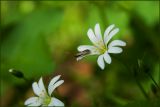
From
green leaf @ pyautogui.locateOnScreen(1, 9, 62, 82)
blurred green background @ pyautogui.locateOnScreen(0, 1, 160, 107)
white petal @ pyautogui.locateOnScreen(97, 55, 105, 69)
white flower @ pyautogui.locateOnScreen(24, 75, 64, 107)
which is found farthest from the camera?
blurred green background @ pyautogui.locateOnScreen(0, 1, 160, 107)

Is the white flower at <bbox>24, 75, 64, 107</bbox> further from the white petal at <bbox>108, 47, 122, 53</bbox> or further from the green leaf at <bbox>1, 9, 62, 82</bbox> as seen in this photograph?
the green leaf at <bbox>1, 9, 62, 82</bbox>

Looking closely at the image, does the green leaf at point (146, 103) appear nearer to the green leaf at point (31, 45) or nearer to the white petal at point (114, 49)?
the white petal at point (114, 49)

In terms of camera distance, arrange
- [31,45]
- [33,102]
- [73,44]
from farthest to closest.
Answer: [73,44] < [31,45] < [33,102]

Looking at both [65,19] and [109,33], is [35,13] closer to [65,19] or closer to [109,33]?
[65,19]

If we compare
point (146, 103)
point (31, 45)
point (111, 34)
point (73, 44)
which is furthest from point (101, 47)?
point (73, 44)

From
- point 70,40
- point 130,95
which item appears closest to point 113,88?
point 130,95

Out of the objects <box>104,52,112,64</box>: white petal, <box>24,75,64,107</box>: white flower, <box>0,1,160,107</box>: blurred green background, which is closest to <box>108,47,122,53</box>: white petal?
<box>104,52,112,64</box>: white petal

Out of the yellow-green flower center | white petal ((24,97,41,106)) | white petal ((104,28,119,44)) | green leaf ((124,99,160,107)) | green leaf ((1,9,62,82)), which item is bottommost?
green leaf ((124,99,160,107))

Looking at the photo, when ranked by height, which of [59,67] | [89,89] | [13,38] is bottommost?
[89,89]

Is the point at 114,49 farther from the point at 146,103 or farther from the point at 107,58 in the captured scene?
the point at 146,103
